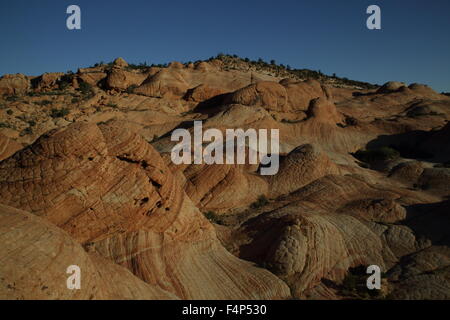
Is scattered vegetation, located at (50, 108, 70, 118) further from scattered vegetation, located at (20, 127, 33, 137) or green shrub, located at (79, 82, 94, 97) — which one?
green shrub, located at (79, 82, 94, 97)

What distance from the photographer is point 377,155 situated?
28.2 m

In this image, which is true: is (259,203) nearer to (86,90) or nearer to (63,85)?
(86,90)

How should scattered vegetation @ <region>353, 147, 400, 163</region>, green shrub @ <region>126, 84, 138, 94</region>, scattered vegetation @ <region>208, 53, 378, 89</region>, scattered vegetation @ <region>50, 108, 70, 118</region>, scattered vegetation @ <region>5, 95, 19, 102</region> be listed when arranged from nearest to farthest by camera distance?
1. scattered vegetation @ <region>353, 147, 400, 163</region>
2. scattered vegetation @ <region>50, 108, 70, 118</region>
3. scattered vegetation @ <region>5, 95, 19, 102</region>
4. green shrub @ <region>126, 84, 138, 94</region>
5. scattered vegetation @ <region>208, 53, 378, 89</region>

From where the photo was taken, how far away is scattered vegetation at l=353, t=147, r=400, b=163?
2752cm

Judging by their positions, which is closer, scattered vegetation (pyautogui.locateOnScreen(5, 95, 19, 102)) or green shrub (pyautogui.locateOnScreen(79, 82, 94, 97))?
scattered vegetation (pyautogui.locateOnScreen(5, 95, 19, 102))

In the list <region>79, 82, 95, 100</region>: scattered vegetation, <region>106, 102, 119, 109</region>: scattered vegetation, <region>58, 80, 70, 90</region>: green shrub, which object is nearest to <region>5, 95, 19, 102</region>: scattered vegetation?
<region>58, 80, 70, 90</region>: green shrub

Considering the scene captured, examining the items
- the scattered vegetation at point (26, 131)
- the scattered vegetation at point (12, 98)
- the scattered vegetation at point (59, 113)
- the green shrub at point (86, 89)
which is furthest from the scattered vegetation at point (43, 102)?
the scattered vegetation at point (26, 131)

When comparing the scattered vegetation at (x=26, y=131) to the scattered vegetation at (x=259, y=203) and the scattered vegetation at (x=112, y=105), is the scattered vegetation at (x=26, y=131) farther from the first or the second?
the scattered vegetation at (x=259, y=203)

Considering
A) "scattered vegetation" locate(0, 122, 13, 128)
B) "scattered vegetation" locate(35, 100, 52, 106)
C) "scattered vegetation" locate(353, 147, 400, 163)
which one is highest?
"scattered vegetation" locate(35, 100, 52, 106)

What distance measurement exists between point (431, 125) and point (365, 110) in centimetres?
879

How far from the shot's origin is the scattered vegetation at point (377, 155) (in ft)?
90.3

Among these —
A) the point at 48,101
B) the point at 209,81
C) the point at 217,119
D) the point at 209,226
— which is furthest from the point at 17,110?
the point at 209,226

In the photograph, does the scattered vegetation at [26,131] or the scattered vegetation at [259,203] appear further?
the scattered vegetation at [26,131]

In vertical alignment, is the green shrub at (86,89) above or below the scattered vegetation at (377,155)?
above
